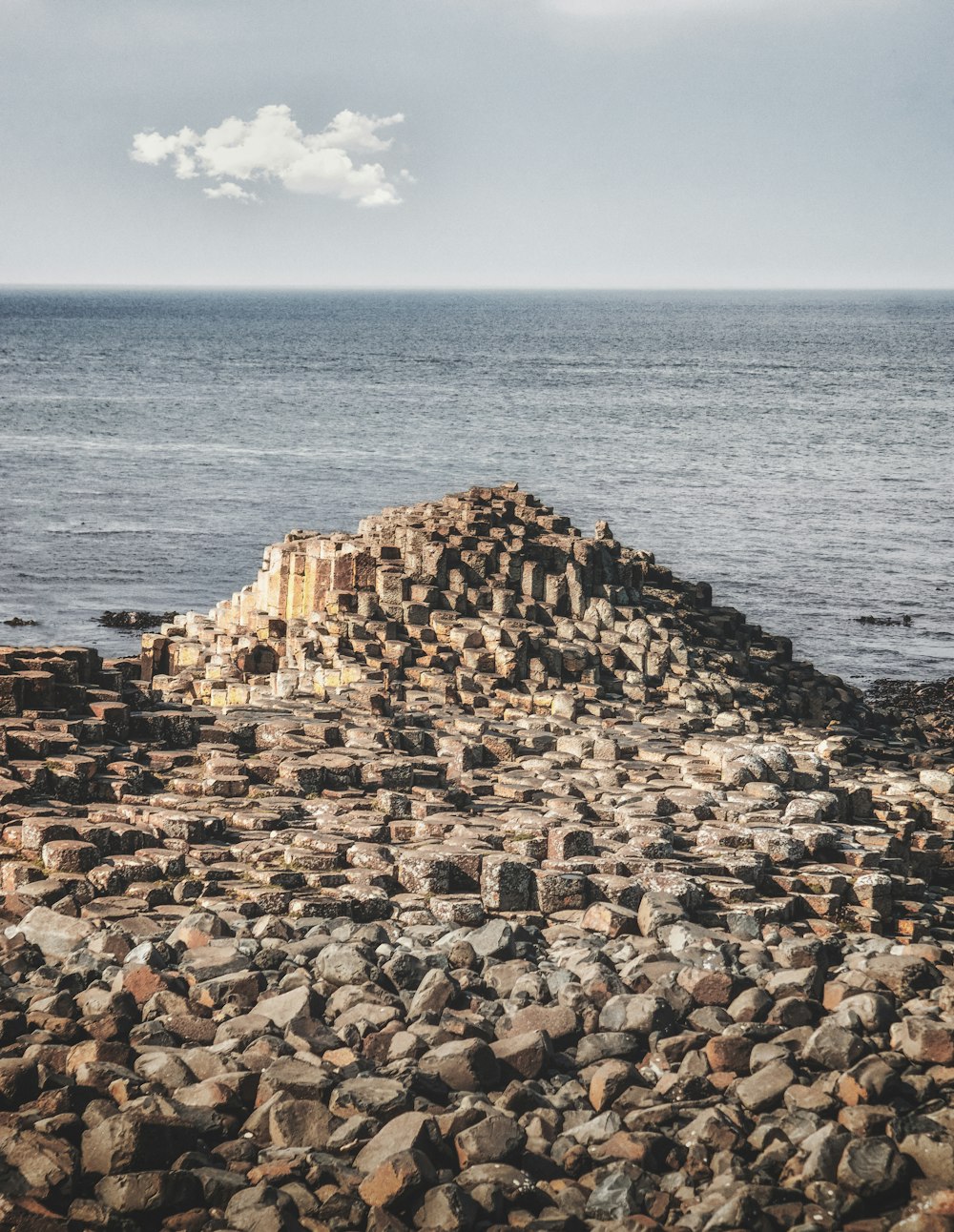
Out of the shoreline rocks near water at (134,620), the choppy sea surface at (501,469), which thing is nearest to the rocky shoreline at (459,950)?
the shoreline rocks near water at (134,620)

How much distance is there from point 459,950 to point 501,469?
53.7 metres

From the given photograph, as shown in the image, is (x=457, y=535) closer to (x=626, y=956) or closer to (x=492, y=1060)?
(x=626, y=956)

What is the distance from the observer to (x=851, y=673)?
31.7m

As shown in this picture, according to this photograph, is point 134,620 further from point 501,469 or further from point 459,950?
point 501,469

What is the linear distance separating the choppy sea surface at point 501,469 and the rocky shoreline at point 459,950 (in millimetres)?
16197

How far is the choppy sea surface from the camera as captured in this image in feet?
130

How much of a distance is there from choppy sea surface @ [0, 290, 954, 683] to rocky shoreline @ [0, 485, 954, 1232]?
53.1 ft

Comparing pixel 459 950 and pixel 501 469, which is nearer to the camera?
pixel 459 950

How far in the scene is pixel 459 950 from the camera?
10320mm

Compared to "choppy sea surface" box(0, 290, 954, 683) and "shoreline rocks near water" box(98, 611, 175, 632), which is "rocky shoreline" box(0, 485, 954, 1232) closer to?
"shoreline rocks near water" box(98, 611, 175, 632)

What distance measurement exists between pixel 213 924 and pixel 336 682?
27.6ft

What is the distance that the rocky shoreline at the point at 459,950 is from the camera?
7.60m

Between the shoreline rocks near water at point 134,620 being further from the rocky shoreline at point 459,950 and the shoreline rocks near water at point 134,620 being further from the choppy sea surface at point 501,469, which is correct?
the rocky shoreline at point 459,950

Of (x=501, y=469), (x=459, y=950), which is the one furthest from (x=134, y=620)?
(x=501, y=469)
